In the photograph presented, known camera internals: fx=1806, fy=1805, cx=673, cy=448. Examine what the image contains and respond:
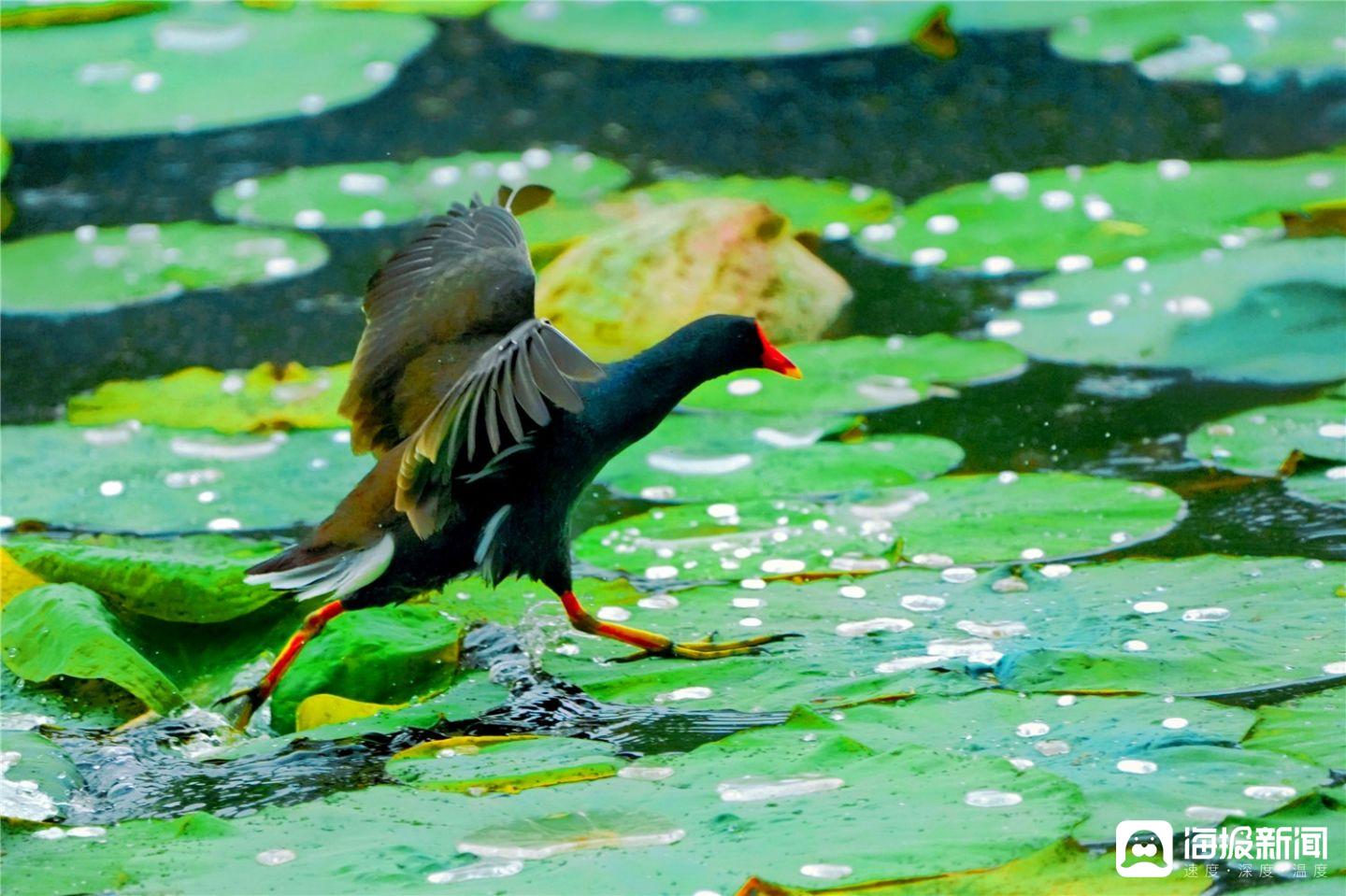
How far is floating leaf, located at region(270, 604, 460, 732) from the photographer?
3465 mm

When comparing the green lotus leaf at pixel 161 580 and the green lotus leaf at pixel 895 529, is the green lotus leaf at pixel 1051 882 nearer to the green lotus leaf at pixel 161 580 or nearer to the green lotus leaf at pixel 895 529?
the green lotus leaf at pixel 895 529

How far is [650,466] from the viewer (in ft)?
15.0

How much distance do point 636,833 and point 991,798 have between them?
0.53 m

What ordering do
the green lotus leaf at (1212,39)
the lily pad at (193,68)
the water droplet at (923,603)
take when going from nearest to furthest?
the water droplet at (923,603)
the green lotus leaf at (1212,39)
the lily pad at (193,68)

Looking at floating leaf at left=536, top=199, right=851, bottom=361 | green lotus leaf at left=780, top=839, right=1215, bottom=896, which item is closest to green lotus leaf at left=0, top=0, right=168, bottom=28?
floating leaf at left=536, top=199, right=851, bottom=361

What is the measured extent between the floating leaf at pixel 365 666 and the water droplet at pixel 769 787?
2.89 feet

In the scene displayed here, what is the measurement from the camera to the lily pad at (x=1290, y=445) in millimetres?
4141

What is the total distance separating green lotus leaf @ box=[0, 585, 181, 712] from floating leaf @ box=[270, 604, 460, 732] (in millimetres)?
228

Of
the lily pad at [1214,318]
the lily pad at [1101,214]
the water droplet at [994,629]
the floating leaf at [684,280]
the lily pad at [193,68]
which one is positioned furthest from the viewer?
the lily pad at [193,68]

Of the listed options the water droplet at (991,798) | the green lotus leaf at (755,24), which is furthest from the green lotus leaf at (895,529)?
the green lotus leaf at (755,24)

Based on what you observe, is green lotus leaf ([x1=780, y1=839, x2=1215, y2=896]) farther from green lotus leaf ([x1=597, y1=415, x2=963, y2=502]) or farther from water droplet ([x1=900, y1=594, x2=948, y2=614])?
green lotus leaf ([x1=597, y1=415, x2=963, y2=502])

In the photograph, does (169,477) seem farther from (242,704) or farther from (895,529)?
(895,529)

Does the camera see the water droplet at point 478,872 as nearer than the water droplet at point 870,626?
Yes

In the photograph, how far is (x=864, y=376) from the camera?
5.03 metres
